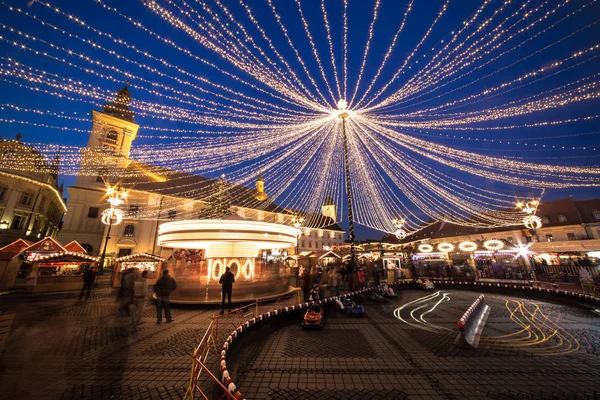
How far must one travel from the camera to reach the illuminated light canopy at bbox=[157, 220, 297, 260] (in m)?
12.1

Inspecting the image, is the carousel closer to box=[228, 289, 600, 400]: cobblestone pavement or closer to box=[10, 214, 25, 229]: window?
box=[228, 289, 600, 400]: cobblestone pavement

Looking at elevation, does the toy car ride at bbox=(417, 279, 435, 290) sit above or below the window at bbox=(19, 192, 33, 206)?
below

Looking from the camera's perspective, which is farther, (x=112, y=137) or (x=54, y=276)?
(x=112, y=137)

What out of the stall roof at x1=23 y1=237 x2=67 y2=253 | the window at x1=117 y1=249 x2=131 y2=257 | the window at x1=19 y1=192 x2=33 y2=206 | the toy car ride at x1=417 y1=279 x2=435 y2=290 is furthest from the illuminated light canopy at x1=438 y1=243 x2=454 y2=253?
the window at x1=19 y1=192 x2=33 y2=206

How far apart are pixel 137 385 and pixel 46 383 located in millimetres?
1624

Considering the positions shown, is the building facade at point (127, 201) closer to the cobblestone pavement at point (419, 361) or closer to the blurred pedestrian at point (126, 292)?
the blurred pedestrian at point (126, 292)

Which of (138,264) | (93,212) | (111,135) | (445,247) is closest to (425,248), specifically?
(445,247)

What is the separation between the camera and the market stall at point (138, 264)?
59.1 ft

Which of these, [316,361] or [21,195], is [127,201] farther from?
[316,361]

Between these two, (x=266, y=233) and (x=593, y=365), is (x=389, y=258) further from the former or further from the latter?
(x=593, y=365)

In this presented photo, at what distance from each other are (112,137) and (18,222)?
591 inches

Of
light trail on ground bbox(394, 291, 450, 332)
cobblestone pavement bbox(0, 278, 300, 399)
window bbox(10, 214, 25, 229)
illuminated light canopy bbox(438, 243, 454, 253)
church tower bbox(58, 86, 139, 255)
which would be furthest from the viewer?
church tower bbox(58, 86, 139, 255)

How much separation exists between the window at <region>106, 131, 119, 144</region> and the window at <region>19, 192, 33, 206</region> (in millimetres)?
11148

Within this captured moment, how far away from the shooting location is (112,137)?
34.8 m
